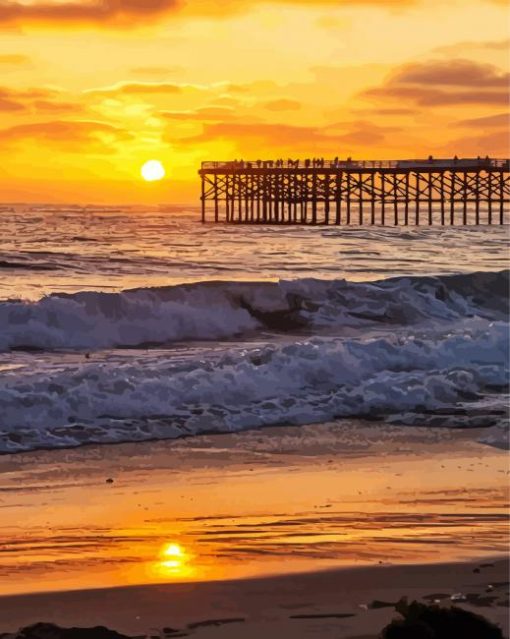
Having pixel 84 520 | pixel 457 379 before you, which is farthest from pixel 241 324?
pixel 84 520

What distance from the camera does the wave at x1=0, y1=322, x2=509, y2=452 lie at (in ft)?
41.2

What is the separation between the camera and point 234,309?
26.0 m

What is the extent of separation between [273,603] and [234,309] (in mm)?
19706

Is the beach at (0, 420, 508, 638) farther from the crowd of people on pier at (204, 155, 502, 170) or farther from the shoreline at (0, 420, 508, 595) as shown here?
the crowd of people on pier at (204, 155, 502, 170)

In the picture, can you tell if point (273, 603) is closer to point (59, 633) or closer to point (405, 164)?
point (59, 633)

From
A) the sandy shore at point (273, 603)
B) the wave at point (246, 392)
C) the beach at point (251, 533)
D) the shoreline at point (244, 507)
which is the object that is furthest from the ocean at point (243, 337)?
the sandy shore at point (273, 603)

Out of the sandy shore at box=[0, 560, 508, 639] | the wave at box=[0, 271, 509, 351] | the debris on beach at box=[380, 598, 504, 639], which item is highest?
the debris on beach at box=[380, 598, 504, 639]

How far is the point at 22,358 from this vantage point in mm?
18953

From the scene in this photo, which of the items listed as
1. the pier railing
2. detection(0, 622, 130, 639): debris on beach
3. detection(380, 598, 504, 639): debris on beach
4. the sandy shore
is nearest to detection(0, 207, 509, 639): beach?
the sandy shore

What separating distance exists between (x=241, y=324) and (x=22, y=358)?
6904 millimetres

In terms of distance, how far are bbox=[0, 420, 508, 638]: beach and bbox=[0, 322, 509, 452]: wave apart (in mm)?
1066

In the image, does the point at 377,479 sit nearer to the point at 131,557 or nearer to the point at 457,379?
the point at 131,557

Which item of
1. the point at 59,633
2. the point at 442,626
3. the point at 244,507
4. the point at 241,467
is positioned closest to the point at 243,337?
the point at 241,467

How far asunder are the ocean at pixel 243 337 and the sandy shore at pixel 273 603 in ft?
16.6
